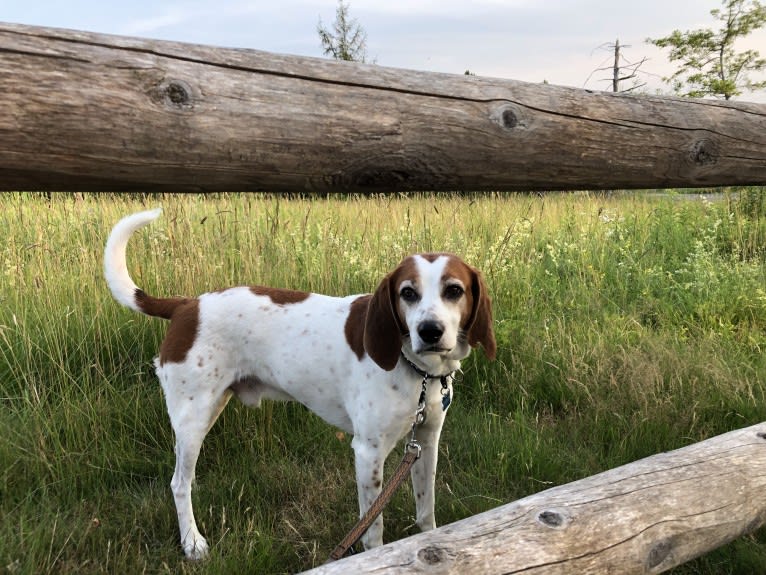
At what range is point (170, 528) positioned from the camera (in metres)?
2.69

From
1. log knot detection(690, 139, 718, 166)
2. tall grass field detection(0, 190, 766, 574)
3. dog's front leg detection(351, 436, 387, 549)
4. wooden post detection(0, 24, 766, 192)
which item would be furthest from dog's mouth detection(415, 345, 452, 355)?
log knot detection(690, 139, 718, 166)

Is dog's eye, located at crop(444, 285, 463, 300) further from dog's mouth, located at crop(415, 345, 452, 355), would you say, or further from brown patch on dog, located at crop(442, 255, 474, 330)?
dog's mouth, located at crop(415, 345, 452, 355)

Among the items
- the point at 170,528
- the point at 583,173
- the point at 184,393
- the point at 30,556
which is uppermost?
the point at 583,173

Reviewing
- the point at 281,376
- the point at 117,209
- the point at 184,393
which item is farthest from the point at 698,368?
the point at 117,209

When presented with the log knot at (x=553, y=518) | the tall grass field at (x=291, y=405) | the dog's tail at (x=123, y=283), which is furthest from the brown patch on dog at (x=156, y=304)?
the log knot at (x=553, y=518)

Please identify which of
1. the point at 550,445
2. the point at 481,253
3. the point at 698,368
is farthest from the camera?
the point at 481,253

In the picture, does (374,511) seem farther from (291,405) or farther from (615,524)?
(291,405)

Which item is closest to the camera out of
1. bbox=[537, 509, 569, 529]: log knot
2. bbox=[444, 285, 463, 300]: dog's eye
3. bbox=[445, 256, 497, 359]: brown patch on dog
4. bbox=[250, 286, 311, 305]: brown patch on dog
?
bbox=[537, 509, 569, 529]: log knot

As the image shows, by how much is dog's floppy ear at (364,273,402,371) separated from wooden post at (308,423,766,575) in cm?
75

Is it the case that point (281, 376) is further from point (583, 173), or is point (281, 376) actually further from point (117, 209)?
point (117, 209)

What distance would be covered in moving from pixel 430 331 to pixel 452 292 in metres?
0.22

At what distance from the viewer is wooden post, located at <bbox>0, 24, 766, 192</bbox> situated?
5.70 feet

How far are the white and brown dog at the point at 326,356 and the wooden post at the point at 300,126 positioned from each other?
0.49 m

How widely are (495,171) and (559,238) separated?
4.28 metres
